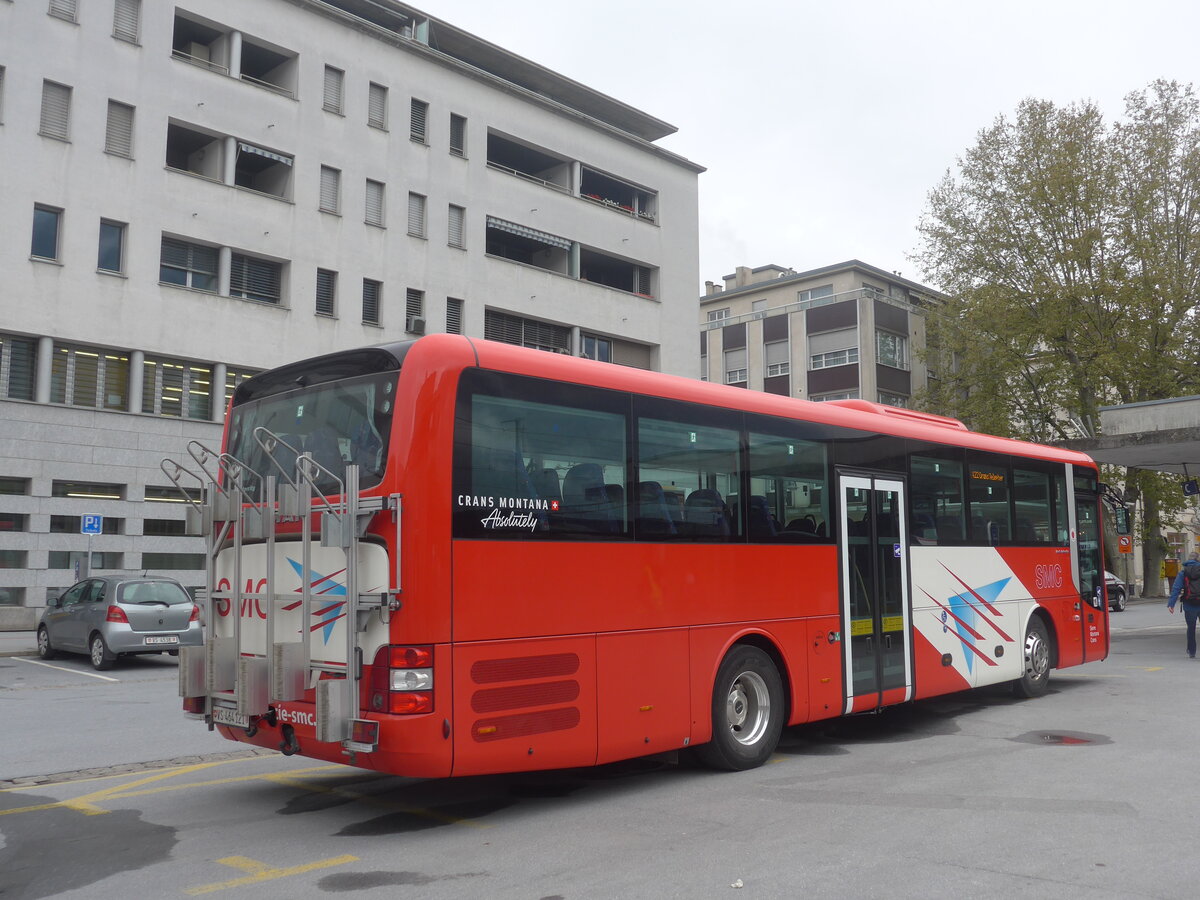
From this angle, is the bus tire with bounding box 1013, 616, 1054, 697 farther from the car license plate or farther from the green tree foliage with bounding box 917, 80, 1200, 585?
the green tree foliage with bounding box 917, 80, 1200, 585

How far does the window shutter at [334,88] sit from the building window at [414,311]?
5609 millimetres

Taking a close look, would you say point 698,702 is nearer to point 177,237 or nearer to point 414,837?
point 414,837

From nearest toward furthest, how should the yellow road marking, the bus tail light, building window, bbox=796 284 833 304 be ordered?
the yellow road marking, the bus tail light, building window, bbox=796 284 833 304

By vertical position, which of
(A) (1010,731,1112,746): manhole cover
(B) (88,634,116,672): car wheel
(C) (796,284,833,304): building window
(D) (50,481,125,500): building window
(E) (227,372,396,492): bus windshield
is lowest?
(A) (1010,731,1112,746): manhole cover

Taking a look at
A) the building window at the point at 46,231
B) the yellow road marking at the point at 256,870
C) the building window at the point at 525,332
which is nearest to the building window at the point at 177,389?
the building window at the point at 46,231

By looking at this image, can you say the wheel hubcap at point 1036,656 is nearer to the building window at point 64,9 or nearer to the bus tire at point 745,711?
the bus tire at point 745,711

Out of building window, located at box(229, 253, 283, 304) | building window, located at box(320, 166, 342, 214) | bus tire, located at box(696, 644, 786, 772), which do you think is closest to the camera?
bus tire, located at box(696, 644, 786, 772)

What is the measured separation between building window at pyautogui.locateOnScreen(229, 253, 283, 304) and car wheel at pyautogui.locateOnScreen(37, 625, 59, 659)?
1175 cm

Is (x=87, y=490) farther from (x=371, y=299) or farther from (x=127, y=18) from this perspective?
(x=127, y=18)

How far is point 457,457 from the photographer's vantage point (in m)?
6.71

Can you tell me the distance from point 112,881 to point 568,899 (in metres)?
2.45

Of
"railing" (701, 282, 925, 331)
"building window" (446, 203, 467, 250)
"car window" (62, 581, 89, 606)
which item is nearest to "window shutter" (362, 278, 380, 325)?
"building window" (446, 203, 467, 250)

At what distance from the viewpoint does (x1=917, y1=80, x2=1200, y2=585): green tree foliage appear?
3794 centimetres

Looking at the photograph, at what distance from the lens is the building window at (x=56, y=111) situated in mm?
25594
